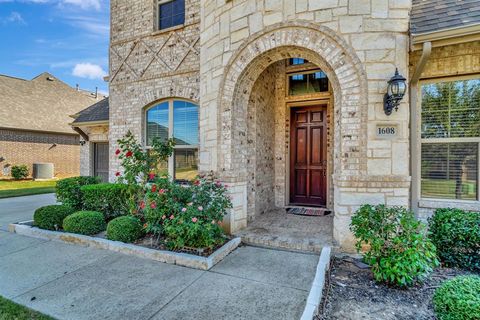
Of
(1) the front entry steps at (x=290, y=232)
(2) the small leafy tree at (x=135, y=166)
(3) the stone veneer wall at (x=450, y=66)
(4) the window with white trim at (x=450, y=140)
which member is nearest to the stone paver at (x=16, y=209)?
(2) the small leafy tree at (x=135, y=166)

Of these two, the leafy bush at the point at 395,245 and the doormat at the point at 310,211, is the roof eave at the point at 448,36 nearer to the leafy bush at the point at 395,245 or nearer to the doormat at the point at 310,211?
the leafy bush at the point at 395,245

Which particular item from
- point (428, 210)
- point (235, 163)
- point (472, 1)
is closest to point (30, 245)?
point (235, 163)

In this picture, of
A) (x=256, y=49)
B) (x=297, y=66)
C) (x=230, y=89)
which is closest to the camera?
(x=256, y=49)

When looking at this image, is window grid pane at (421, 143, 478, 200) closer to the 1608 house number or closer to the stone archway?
the 1608 house number

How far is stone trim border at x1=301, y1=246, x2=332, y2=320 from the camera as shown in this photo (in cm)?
228

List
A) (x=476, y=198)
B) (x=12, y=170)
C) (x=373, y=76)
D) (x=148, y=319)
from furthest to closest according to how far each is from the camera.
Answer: (x=12, y=170) → (x=476, y=198) → (x=373, y=76) → (x=148, y=319)

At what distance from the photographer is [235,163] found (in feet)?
15.3

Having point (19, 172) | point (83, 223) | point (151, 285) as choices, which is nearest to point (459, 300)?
point (151, 285)

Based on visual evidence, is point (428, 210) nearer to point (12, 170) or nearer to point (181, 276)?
point (181, 276)

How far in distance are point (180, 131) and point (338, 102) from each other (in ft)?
14.1

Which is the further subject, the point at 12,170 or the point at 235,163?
the point at 12,170

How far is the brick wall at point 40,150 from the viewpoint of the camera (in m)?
15.7

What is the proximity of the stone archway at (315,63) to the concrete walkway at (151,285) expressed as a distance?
136cm

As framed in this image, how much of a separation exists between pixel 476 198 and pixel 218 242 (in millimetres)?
4192
